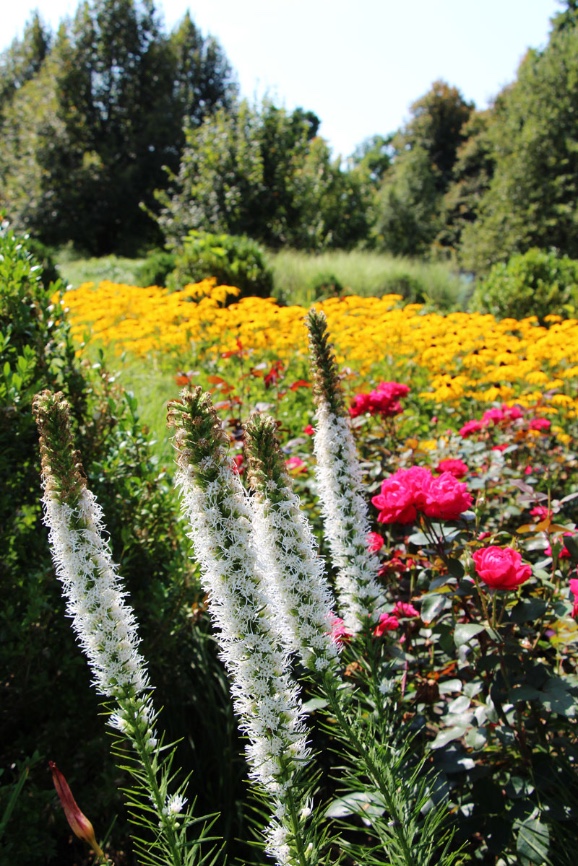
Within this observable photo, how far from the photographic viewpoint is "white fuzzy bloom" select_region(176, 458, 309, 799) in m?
1.24

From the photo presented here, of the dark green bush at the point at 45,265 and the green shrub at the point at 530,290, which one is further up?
the green shrub at the point at 530,290

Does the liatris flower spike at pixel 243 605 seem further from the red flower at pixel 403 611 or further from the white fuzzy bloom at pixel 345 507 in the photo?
the red flower at pixel 403 611

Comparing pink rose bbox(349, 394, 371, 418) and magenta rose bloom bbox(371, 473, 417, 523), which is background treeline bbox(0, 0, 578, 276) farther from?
magenta rose bloom bbox(371, 473, 417, 523)

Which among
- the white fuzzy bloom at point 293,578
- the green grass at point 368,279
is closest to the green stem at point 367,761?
the white fuzzy bloom at point 293,578

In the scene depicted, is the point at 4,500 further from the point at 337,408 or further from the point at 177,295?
the point at 177,295

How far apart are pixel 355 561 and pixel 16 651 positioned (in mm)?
1314

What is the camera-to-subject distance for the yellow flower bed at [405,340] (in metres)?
4.69

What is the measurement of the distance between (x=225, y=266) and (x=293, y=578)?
10030 mm

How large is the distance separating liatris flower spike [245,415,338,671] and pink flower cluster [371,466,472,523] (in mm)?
692

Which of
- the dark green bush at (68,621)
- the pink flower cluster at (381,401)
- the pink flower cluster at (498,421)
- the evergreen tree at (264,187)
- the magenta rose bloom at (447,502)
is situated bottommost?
the dark green bush at (68,621)

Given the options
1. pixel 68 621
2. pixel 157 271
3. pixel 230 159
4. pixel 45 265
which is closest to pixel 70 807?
pixel 68 621

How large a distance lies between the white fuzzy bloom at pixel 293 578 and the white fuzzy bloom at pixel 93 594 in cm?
31

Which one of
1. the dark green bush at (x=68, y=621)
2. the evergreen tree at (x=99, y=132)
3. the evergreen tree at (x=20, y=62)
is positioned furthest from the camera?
the evergreen tree at (x=20, y=62)

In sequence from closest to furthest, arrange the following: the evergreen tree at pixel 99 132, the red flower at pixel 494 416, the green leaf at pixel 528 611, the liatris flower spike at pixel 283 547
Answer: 1. the liatris flower spike at pixel 283 547
2. the green leaf at pixel 528 611
3. the red flower at pixel 494 416
4. the evergreen tree at pixel 99 132
